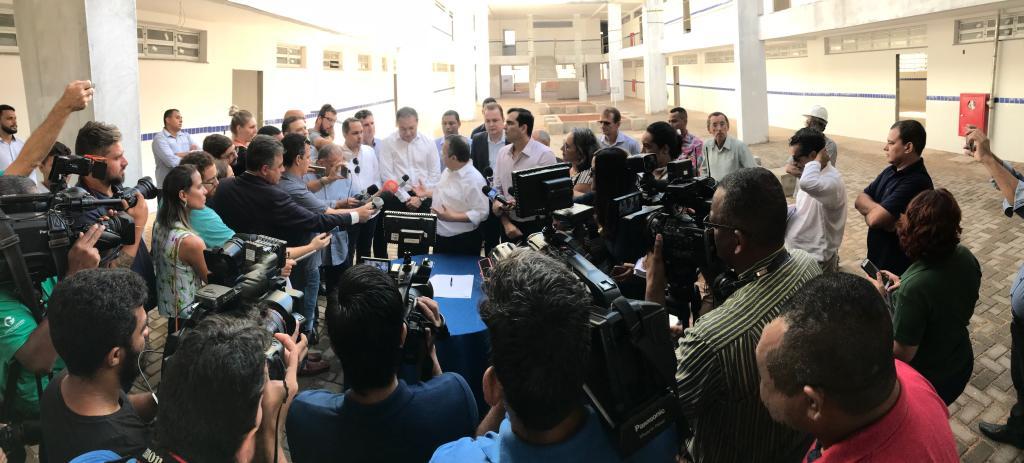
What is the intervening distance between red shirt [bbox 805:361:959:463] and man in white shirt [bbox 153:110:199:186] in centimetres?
724

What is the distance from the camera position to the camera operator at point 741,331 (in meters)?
1.88

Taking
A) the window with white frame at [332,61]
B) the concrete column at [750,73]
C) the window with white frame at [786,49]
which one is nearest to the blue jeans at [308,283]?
the window with white frame at [332,61]

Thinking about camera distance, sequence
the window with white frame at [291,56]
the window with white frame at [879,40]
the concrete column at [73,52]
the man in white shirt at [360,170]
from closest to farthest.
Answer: the concrete column at [73,52] < the man in white shirt at [360,170] < the window with white frame at [291,56] < the window with white frame at [879,40]

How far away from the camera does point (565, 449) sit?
1459mm

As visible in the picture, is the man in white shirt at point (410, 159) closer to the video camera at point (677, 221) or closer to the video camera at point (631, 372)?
the video camera at point (677, 221)

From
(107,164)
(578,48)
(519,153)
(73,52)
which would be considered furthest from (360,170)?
(578,48)

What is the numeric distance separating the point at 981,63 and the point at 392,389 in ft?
47.4

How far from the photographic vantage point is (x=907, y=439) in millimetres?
1350

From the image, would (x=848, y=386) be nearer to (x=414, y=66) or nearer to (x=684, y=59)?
(x=414, y=66)

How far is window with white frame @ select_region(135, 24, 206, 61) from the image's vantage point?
31.0 ft

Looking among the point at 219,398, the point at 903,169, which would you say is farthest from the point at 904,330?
the point at 219,398

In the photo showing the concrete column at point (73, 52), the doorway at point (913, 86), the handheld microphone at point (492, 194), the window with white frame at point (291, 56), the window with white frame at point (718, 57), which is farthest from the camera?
the window with white frame at point (718, 57)

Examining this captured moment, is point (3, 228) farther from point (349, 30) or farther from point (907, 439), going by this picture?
point (349, 30)

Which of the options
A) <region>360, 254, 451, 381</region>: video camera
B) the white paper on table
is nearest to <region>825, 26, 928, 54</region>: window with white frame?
the white paper on table
